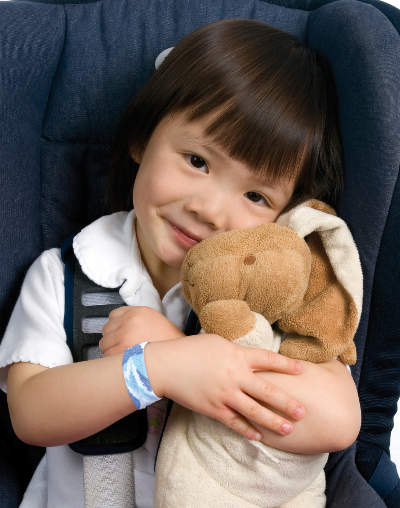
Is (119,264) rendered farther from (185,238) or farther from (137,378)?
(137,378)

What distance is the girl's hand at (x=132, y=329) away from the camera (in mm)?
766

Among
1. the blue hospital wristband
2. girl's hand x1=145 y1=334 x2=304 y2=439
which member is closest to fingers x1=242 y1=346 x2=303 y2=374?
girl's hand x1=145 y1=334 x2=304 y2=439

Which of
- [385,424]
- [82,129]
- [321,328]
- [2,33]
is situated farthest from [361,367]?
[2,33]

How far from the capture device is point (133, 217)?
→ 0.99 meters

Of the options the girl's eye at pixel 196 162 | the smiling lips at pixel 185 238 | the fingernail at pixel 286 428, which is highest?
the girl's eye at pixel 196 162

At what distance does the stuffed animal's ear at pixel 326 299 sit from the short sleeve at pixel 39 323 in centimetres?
32

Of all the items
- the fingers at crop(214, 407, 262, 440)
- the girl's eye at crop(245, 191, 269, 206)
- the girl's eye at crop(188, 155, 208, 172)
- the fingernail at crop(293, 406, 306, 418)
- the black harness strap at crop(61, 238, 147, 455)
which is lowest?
the black harness strap at crop(61, 238, 147, 455)

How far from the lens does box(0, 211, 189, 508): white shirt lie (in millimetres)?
869

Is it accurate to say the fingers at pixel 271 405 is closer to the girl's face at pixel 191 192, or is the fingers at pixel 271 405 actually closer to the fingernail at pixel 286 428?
the fingernail at pixel 286 428

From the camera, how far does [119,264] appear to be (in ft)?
3.06

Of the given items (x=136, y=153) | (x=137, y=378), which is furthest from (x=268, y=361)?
(x=136, y=153)

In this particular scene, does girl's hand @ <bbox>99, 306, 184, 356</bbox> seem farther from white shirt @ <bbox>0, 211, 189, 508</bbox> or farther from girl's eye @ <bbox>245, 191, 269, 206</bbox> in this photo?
girl's eye @ <bbox>245, 191, 269, 206</bbox>

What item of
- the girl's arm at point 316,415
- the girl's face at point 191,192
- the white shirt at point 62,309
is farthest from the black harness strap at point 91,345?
the girl's arm at point 316,415

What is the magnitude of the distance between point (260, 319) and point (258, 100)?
0.31m
